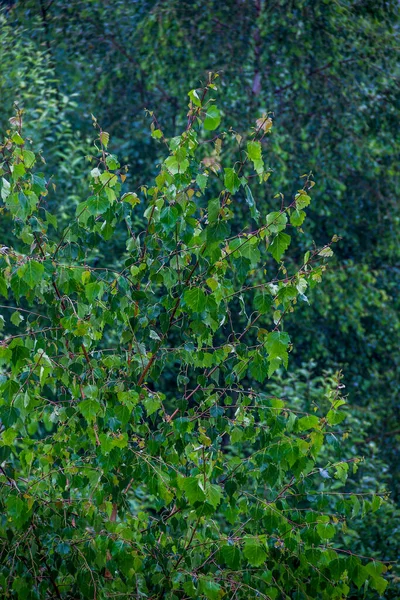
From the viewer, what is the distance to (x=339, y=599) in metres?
3.14

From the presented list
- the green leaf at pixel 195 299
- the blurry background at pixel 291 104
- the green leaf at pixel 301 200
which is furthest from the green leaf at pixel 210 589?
the blurry background at pixel 291 104

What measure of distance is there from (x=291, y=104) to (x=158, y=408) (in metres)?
6.02

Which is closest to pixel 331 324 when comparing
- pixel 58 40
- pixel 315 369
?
pixel 315 369

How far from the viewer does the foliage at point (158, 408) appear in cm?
286

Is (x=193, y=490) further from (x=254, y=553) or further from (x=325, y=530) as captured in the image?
(x=325, y=530)

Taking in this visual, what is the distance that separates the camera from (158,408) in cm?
304

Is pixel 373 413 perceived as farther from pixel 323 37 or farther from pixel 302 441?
pixel 302 441

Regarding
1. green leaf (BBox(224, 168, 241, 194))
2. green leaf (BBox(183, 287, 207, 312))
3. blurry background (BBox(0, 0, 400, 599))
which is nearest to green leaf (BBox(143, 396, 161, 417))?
green leaf (BBox(183, 287, 207, 312))

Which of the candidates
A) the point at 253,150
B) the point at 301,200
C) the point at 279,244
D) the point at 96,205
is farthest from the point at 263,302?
the point at 96,205

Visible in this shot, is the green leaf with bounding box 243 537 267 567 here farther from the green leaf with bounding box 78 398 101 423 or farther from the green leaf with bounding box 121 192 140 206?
the green leaf with bounding box 121 192 140 206

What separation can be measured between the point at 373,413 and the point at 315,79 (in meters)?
2.80

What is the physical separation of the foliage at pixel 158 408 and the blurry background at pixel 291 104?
16.3ft

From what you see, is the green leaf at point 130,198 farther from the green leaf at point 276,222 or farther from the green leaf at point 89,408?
the green leaf at point 89,408

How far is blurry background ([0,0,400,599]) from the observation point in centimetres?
835
